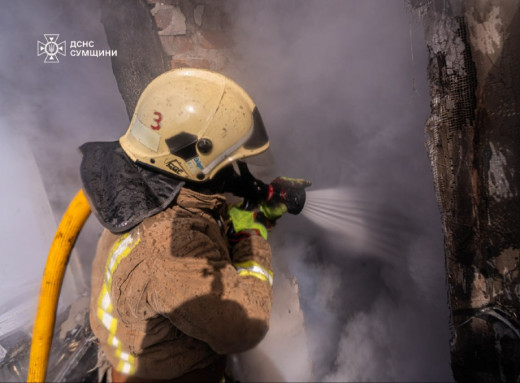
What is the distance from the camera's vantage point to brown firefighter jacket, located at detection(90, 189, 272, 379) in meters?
0.96

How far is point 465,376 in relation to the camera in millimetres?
1424

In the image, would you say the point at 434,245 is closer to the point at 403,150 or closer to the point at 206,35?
the point at 403,150

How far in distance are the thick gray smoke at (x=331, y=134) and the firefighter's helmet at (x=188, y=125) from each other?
729 mm

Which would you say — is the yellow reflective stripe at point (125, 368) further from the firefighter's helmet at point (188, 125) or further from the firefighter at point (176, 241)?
the firefighter's helmet at point (188, 125)

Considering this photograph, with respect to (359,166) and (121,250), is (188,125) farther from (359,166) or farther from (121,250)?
(359,166)

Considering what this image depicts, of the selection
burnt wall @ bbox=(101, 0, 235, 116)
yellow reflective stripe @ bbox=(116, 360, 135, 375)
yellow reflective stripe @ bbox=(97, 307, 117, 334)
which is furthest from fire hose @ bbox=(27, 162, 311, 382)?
burnt wall @ bbox=(101, 0, 235, 116)

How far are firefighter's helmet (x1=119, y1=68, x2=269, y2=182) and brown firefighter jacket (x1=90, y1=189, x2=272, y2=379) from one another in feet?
0.51

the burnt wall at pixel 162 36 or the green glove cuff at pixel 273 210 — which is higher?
the burnt wall at pixel 162 36

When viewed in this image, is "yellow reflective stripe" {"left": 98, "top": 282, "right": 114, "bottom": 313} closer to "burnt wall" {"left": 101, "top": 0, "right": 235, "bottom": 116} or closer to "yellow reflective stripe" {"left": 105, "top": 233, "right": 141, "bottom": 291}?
"yellow reflective stripe" {"left": 105, "top": 233, "right": 141, "bottom": 291}

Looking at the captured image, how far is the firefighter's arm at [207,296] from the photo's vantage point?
3.10 feet

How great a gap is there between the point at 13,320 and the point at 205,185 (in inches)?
85.5

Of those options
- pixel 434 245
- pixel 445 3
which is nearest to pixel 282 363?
pixel 434 245

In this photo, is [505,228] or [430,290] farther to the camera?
[430,290]

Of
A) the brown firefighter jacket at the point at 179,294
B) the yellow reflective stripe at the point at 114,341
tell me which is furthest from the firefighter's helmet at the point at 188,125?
the yellow reflective stripe at the point at 114,341
